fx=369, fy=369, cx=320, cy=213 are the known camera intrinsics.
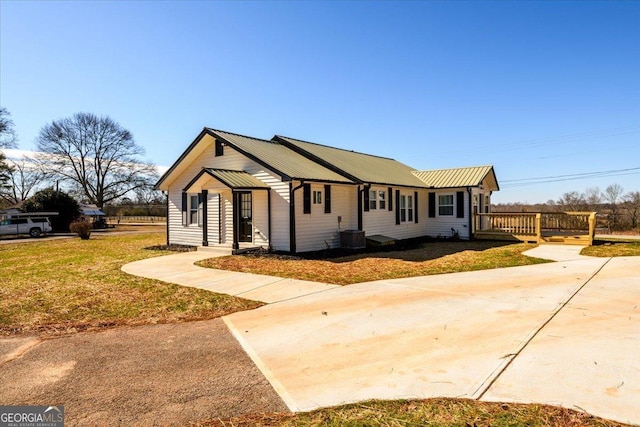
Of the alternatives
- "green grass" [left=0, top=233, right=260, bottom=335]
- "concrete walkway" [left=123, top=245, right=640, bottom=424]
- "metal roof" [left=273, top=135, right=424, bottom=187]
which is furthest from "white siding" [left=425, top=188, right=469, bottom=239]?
"green grass" [left=0, top=233, right=260, bottom=335]

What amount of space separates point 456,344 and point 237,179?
1124cm

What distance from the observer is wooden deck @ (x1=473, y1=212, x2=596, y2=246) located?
18.5 m

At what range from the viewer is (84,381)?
409 centimetres

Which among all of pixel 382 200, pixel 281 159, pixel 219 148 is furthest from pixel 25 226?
pixel 382 200

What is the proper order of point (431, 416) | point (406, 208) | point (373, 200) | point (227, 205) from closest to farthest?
point (431, 416) → point (227, 205) → point (373, 200) → point (406, 208)

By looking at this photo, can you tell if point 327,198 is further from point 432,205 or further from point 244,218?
point 432,205

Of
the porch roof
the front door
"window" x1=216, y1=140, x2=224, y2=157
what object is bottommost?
the front door

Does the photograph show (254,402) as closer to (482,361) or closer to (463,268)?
(482,361)

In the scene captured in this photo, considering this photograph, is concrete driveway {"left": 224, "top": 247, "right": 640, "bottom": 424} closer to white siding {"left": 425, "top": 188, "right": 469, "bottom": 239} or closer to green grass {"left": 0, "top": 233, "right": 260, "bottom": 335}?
green grass {"left": 0, "top": 233, "right": 260, "bottom": 335}

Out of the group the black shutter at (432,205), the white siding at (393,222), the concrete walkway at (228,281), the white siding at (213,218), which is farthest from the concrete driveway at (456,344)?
the black shutter at (432,205)

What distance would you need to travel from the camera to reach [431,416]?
10.6 feet

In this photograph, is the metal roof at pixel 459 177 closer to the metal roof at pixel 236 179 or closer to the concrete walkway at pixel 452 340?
the metal roof at pixel 236 179

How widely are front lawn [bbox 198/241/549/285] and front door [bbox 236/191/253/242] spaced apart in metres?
1.92

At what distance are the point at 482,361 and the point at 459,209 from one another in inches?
697
